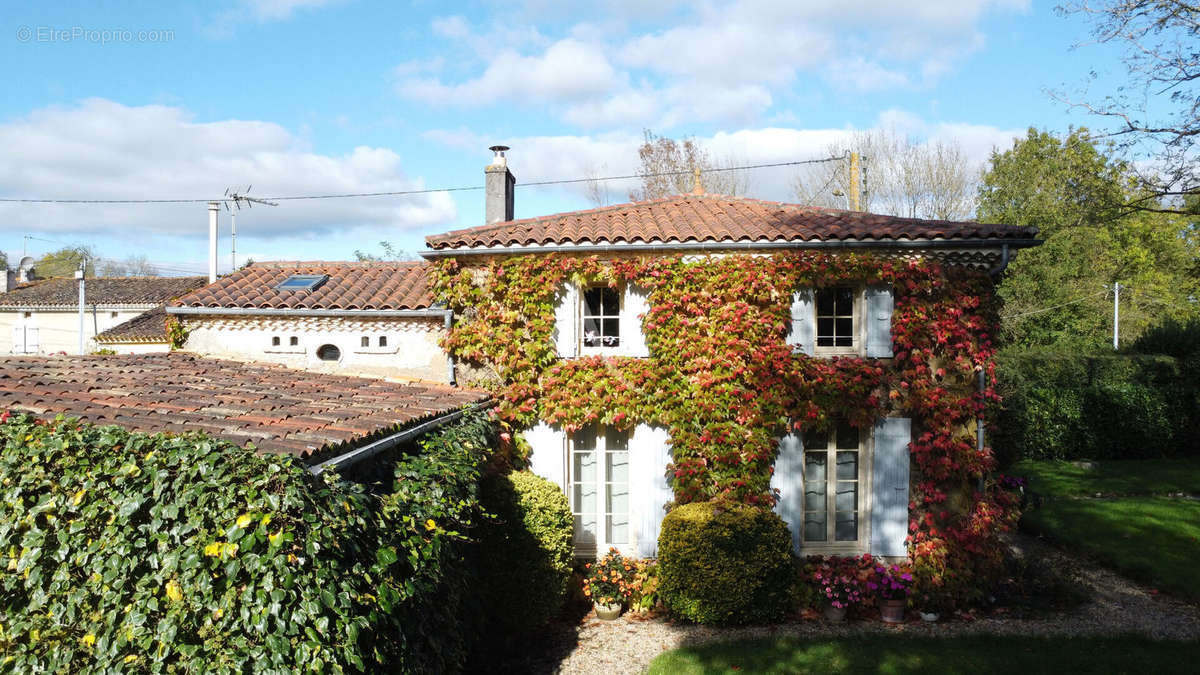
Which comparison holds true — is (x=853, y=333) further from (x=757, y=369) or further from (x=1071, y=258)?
(x=1071, y=258)

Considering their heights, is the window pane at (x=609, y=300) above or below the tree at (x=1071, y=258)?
below

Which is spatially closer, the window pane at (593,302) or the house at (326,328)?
the window pane at (593,302)

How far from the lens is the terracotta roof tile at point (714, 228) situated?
10.0 metres

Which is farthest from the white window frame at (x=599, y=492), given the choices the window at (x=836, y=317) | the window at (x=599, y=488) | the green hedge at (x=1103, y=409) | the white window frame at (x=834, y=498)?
the green hedge at (x=1103, y=409)

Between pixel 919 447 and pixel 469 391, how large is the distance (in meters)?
6.25

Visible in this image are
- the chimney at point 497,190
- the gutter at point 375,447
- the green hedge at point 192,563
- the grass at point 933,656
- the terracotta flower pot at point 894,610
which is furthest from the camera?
the chimney at point 497,190

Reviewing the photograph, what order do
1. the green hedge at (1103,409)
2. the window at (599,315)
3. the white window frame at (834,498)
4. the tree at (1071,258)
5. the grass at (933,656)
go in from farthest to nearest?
the tree at (1071,258), the green hedge at (1103,409), the window at (599,315), the white window frame at (834,498), the grass at (933,656)

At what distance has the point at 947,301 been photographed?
33.0ft

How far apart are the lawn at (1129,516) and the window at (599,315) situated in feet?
28.5

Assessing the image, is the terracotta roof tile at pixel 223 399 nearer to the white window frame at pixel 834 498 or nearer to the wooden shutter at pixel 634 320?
the wooden shutter at pixel 634 320

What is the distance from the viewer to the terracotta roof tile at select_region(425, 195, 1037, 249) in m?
10.0

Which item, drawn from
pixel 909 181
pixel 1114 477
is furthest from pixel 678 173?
pixel 1114 477

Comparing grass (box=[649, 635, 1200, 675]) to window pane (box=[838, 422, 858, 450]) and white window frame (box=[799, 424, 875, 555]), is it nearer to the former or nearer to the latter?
white window frame (box=[799, 424, 875, 555])

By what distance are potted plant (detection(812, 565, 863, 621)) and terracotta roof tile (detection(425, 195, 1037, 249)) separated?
4547 millimetres
